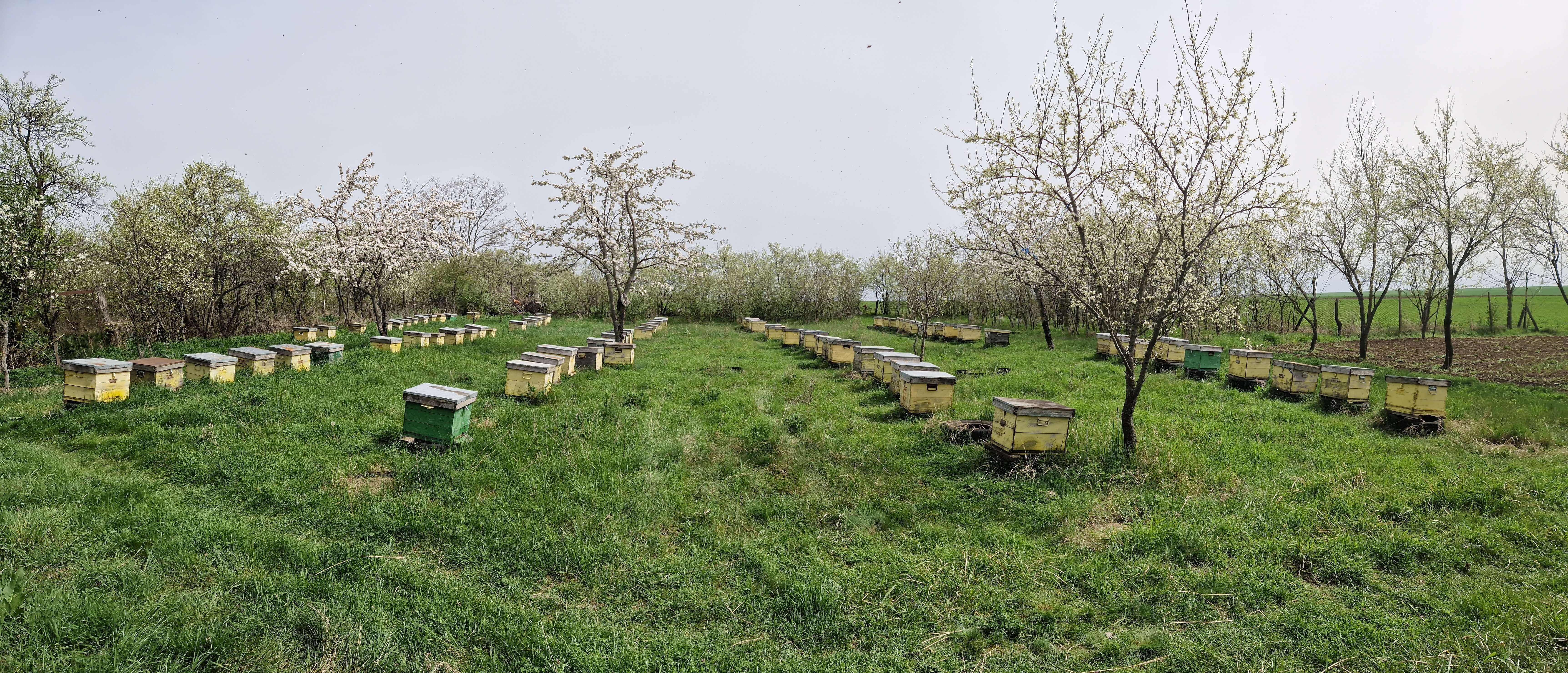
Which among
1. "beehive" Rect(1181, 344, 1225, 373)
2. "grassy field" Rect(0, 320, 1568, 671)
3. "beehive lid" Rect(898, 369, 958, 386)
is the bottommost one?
"grassy field" Rect(0, 320, 1568, 671)

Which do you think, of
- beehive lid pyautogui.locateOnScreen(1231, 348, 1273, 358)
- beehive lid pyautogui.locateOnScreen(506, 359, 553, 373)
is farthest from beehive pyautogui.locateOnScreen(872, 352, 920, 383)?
beehive lid pyautogui.locateOnScreen(1231, 348, 1273, 358)

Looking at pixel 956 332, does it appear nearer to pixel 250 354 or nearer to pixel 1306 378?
pixel 1306 378

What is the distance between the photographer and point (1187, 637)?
3.29 metres

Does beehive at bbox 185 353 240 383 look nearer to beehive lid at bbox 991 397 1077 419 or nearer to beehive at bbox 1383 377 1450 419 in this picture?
beehive lid at bbox 991 397 1077 419

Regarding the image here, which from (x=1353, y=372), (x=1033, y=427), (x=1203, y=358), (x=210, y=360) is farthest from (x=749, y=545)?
(x=1203, y=358)

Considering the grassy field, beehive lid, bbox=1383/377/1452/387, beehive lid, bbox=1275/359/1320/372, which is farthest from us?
beehive lid, bbox=1275/359/1320/372

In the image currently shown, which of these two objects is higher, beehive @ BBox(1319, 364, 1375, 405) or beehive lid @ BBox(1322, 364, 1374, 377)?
beehive lid @ BBox(1322, 364, 1374, 377)

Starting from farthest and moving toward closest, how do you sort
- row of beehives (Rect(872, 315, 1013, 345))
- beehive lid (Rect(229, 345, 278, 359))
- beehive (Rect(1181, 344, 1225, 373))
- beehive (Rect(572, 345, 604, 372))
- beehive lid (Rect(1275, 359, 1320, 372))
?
row of beehives (Rect(872, 315, 1013, 345)) < beehive (Rect(572, 345, 604, 372)) < beehive (Rect(1181, 344, 1225, 373)) < beehive lid (Rect(1275, 359, 1320, 372)) < beehive lid (Rect(229, 345, 278, 359))

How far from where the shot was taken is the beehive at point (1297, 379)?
937 cm

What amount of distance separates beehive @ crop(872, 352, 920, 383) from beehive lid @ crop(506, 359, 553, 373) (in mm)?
5120

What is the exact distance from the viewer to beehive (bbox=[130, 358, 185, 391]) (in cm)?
762

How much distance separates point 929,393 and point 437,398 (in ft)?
18.7

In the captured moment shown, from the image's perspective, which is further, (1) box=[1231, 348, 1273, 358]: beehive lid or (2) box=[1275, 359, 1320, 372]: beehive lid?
(1) box=[1231, 348, 1273, 358]: beehive lid

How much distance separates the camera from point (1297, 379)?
9.45 m
